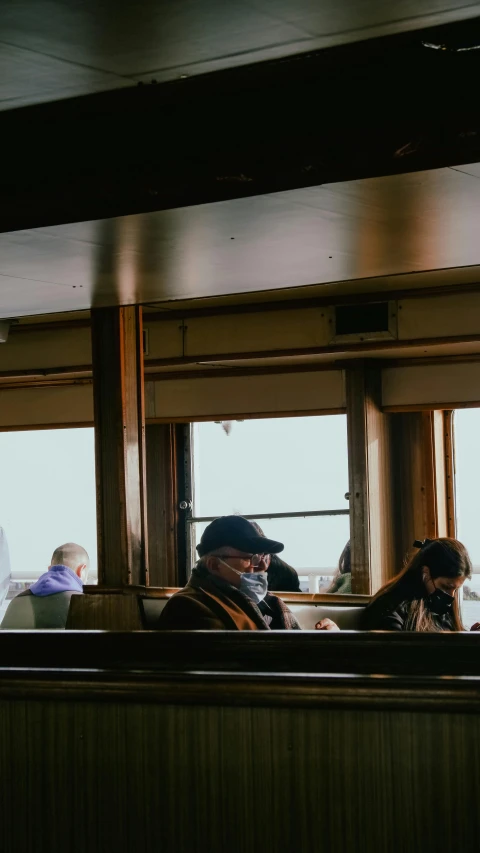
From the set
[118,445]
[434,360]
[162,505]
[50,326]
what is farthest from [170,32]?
[162,505]

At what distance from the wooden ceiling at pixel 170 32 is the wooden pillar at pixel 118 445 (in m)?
2.73

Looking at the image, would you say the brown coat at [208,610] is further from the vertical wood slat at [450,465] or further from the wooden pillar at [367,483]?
the vertical wood slat at [450,465]

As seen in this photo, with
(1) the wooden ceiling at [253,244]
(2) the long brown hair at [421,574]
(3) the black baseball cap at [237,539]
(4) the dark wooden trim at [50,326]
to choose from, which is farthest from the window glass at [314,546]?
(1) the wooden ceiling at [253,244]

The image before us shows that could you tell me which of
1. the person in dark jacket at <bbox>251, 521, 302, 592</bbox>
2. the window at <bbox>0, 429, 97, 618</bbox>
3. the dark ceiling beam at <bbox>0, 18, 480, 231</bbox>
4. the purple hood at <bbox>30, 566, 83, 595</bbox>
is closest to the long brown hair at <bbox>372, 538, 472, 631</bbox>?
the person in dark jacket at <bbox>251, 521, 302, 592</bbox>

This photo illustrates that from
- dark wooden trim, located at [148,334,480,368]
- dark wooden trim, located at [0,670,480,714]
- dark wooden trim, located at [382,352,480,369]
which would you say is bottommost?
dark wooden trim, located at [0,670,480,714]

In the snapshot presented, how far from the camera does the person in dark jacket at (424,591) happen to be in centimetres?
426

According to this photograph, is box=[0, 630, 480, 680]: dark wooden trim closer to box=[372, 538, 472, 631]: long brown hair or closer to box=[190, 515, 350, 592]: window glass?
box=[372, 538, 472, 631]: long brown hair

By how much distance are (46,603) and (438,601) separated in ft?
7.55

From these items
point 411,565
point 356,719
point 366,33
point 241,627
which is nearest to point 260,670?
point 356,719

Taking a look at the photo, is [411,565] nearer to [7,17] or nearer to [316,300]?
[316,300]

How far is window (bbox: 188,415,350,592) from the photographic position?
671 centimetres

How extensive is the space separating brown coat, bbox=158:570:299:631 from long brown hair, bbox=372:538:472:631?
0.93 meters

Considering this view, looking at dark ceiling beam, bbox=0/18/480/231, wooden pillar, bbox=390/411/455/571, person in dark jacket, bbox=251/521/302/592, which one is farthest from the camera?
wooden pillar, bbox=390/411/455/571

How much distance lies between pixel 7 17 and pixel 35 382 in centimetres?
588
